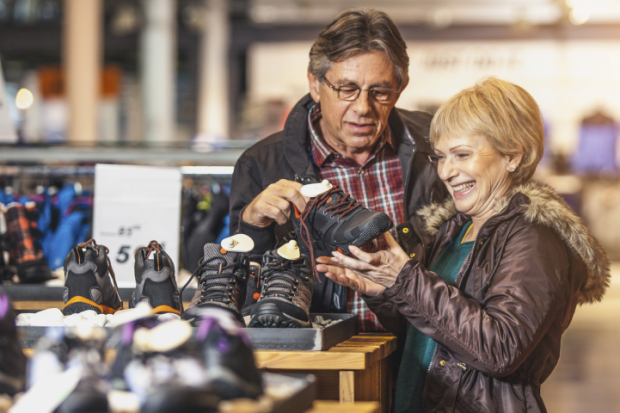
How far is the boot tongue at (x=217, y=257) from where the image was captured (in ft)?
4.70

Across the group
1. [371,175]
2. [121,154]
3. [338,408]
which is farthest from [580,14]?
[338,408]

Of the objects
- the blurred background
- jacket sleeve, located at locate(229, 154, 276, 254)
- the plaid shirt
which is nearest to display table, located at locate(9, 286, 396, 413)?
the plaid shirt

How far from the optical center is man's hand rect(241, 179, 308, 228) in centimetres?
157

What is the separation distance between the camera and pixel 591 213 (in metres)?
9.08

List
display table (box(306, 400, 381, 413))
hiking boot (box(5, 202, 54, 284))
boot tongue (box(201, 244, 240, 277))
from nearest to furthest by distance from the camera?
display table (box(306, 400, 381, 413)), boot tongue (box(201, 244, 240, 277)), hiking boot (box(5, 202, 54, 284))

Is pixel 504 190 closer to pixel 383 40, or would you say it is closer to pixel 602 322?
pixel 383 40

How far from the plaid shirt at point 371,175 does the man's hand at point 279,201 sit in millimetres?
322

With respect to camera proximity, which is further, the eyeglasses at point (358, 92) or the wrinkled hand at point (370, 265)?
the eyeglasses at point (358, 92)

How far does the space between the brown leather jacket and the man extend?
0.71 feet

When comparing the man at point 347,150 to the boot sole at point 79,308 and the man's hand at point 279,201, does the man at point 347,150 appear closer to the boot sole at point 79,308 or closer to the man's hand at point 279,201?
the man's hand at point 279,201

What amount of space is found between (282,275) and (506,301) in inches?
18.9

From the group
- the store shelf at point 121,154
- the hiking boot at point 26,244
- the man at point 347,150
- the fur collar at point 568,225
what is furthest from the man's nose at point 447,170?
the hiking boot at point 26,244

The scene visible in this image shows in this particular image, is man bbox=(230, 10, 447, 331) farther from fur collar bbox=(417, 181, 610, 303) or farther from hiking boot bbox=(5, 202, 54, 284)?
hiking boot bbox=(5, 202, 54, 284)

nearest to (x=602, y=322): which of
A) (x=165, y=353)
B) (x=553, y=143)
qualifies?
(x=553, y=143)
